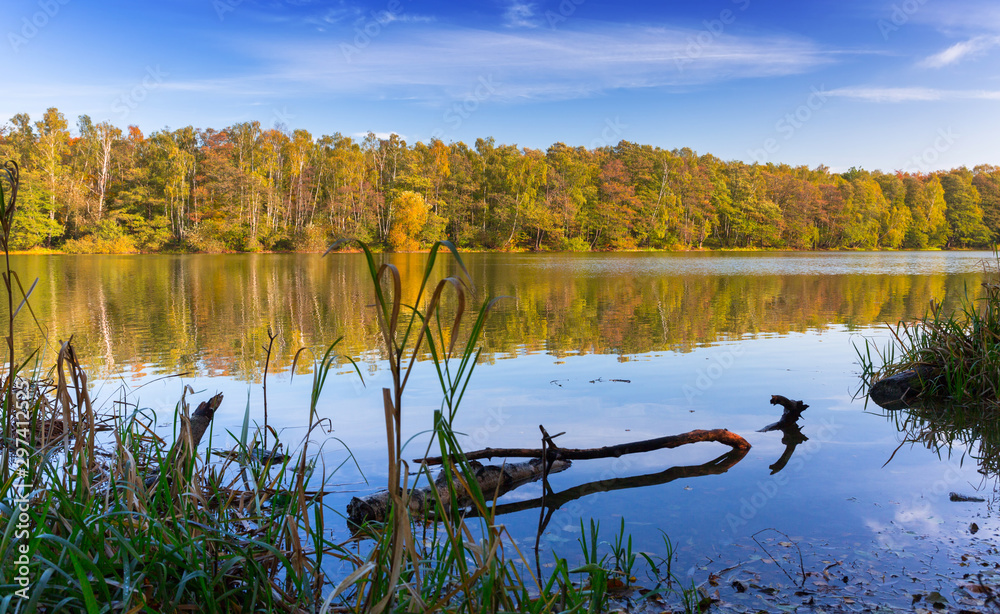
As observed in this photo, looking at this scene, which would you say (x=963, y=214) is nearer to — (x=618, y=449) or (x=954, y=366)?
(x=954, y=366)

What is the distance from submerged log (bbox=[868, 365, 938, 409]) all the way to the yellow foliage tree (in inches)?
2086

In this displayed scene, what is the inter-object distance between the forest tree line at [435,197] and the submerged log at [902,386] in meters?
45.7

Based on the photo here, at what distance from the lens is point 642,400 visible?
657cm

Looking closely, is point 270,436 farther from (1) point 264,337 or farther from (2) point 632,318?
(2) point 632,318

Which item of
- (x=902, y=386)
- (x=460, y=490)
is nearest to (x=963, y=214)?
(x=902, y=386)

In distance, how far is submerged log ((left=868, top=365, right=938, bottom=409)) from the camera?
653cm

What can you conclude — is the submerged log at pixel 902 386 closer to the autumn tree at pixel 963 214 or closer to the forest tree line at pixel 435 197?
the forest tree line at pixel 435 197

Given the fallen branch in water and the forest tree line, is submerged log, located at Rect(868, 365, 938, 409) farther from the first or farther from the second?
the forest tree line

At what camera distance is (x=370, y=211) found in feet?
199

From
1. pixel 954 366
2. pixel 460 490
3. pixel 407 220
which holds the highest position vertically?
pixel 407 220

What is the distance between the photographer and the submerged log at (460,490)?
337cm

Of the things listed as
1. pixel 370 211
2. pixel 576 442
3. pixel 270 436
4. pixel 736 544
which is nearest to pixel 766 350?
pixel 576 442

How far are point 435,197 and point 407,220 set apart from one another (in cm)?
785

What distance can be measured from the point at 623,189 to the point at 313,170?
33.4 meters
